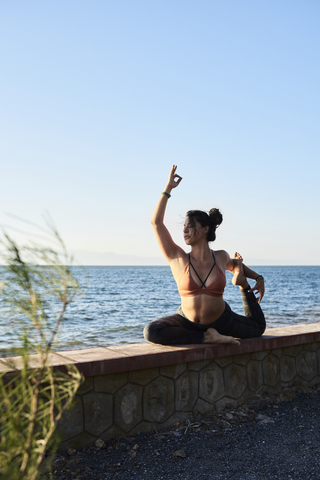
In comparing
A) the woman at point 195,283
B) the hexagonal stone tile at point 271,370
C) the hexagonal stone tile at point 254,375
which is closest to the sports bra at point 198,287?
the woman at point 195,283

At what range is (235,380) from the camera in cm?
471

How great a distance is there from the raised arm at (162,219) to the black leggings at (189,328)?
26.3 inches

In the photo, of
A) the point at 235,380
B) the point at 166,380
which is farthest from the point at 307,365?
the point at 166,380

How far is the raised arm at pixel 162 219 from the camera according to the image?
4.36 metres

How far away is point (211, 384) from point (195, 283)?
1.05 metres

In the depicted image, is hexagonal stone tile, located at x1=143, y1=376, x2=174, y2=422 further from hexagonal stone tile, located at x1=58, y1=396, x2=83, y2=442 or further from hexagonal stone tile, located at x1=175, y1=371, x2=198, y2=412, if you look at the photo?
hexagonal stone tile, located at x1=58, y1=396, x2=83, y2=442

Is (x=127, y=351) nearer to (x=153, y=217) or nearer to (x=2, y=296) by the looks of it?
(x=153, y=217)

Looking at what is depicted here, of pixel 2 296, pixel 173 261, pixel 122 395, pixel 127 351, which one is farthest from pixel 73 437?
pixel 2 296

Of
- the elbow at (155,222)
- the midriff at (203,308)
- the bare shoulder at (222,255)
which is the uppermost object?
the elbow at (155,222)

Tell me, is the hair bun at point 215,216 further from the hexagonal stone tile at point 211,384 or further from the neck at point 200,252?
the hexagonal stone tile at point 211,384

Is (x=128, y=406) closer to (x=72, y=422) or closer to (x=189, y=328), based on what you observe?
(x=72, y=422)

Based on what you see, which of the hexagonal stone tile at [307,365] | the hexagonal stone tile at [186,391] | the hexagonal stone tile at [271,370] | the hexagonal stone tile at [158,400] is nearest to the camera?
the hexagonal stone tile at [158,400]

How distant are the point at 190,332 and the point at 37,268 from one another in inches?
122

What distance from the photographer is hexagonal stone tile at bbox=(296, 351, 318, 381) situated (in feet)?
17.6
